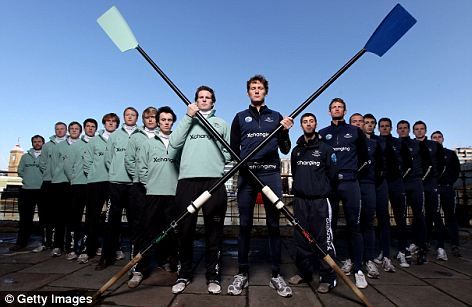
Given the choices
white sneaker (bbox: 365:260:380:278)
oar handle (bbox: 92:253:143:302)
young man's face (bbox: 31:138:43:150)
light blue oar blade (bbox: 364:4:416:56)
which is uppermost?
light blue oar blade (bbox: 364:4:416:56)

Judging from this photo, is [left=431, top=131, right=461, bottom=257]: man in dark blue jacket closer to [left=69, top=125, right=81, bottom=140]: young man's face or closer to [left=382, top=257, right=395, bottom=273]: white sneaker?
[left=382, top=257, right=395, bottom=273]: white sneaker

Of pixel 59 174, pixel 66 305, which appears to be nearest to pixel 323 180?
pixel 66 305

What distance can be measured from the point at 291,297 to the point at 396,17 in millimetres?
3421

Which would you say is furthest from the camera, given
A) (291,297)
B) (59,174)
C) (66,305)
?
(59,174)

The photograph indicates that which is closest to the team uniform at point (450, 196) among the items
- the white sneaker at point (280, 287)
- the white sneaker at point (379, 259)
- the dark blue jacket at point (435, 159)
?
the dark blue jacket at point (435, 159)

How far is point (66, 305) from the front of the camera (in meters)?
→ 2.54

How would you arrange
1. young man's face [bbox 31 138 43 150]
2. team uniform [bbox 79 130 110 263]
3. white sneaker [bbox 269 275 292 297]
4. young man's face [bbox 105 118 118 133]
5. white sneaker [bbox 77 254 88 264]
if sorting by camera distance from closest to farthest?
1. white sneaker [bbox 269 275 292 297]
2. white sneaker [bbox 77 254 88 264]
3. team uniform [bbox 79 130 110 263]
4. young man's face [bbox 105 118 118 133]
5. young man's face [bbox 31 138 43 150]

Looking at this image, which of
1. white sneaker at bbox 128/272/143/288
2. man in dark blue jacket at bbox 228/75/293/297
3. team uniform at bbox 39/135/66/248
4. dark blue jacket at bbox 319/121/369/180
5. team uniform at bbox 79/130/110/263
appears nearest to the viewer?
white sneaker at bbox 128/272/143/288

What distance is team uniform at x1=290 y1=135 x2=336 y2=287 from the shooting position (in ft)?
10.9

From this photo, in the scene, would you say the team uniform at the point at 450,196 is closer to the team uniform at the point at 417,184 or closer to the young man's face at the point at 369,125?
the team uniform at the point at 417,184

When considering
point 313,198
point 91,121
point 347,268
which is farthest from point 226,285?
point 91,121

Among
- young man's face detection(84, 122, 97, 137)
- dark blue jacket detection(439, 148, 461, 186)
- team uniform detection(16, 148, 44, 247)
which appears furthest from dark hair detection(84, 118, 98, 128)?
dark blue jacket detection(439, 148, 461, 186)

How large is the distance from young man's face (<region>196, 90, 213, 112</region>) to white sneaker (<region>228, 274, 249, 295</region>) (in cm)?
212

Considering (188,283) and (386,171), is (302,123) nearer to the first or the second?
(386,171)
